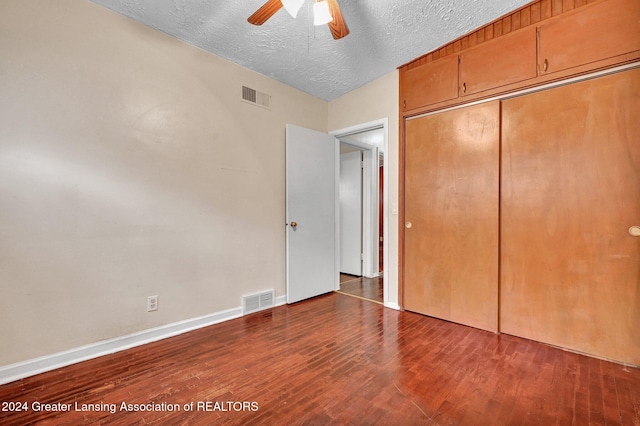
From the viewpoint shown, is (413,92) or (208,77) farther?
(413,92)

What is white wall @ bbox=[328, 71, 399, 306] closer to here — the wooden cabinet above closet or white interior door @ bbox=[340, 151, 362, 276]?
the wooden cabinet above closet

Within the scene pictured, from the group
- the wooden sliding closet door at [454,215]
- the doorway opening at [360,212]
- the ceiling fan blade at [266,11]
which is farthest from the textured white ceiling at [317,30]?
the doorway opening at [360,212]

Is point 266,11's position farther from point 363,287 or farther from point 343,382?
point 363,287

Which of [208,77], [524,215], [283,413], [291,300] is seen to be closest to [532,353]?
[524,215]

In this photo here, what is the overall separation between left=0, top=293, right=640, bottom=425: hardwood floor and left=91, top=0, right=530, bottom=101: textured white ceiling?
260 cm

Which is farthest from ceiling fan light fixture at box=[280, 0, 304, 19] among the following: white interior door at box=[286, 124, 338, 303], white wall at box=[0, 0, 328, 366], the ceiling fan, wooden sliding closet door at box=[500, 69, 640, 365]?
wooden sliding closet door at box=[500, 69, 640, 365]

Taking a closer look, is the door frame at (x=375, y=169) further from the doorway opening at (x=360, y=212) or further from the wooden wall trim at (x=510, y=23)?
the wooden wall trim at (x=510, y=23)

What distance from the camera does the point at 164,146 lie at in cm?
242

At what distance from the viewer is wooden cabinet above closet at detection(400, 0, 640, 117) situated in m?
1.96

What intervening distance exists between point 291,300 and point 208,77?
249cm

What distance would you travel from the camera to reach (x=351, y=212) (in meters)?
4.55

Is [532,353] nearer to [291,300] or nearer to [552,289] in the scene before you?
[552,289]

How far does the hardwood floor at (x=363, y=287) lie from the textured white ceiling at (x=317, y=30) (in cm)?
264

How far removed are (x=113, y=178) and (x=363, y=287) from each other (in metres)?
3.12
